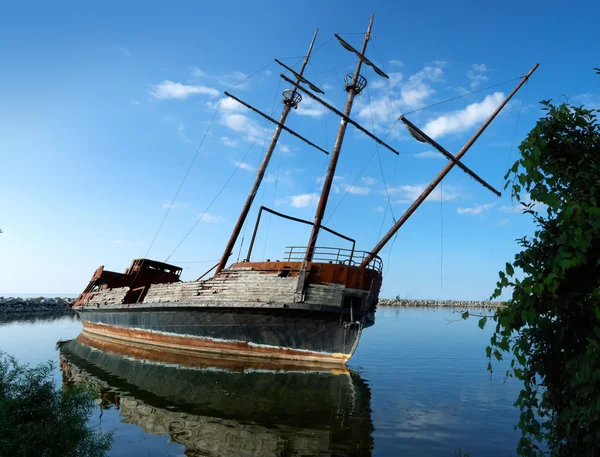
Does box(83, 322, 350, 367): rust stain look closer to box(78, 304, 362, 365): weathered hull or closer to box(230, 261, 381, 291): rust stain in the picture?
box(78, 304, 362, 365): weathered hull

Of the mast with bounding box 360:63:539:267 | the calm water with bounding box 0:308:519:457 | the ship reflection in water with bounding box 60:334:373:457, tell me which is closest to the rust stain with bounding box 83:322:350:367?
the ship reflection in water with bounding box 60:334:373:457

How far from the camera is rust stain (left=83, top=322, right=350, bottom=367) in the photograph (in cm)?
1573

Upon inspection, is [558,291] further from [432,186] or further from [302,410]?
[432,186]

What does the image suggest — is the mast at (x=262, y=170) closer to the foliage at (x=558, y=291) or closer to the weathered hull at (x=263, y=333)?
the weathered hull at (x=263, y=333)

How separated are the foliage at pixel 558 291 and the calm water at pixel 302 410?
4.89 metres

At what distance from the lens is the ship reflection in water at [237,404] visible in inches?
301

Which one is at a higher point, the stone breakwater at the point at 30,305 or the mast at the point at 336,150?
the mast at the point at 336,150

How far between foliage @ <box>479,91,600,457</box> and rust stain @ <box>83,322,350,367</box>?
12727 millimetres

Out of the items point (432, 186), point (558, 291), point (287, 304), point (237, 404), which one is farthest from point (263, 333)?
point (558, 291)

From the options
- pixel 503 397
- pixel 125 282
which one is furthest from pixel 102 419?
pixel 125 282

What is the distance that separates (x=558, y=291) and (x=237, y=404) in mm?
9270

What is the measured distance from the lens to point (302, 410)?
32.1 feet

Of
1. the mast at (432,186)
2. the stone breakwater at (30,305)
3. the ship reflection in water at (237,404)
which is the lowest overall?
the stone breakwater at (30,305)

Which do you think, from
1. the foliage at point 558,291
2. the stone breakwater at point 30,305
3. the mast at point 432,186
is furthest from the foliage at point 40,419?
the stone breakwater at point 30,305
